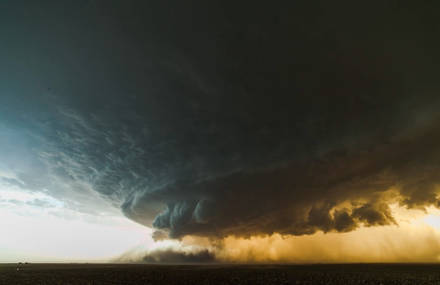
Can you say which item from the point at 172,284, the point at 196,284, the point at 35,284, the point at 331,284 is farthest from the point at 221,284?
the point at 35,284

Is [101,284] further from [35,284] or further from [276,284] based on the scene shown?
[276,284]

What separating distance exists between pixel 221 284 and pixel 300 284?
74.1 ft

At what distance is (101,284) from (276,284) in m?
50.0

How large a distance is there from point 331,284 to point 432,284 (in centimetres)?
2925

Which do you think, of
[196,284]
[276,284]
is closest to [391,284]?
[276,284]

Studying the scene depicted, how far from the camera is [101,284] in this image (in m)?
70.9

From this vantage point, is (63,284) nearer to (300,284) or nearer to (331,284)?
(300,284)

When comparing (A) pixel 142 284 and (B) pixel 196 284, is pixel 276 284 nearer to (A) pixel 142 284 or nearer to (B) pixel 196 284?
(B) pixel 196 284

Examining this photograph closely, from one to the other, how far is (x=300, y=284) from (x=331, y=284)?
9.11 m

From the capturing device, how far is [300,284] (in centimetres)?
7088

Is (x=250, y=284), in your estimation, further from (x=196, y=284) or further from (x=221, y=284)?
(x=196, y=284)

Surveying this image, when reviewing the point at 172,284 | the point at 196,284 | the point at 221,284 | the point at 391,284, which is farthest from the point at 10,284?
the point at 391,284

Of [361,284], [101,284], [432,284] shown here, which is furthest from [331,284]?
[101,284]

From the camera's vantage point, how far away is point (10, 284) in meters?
70.1
